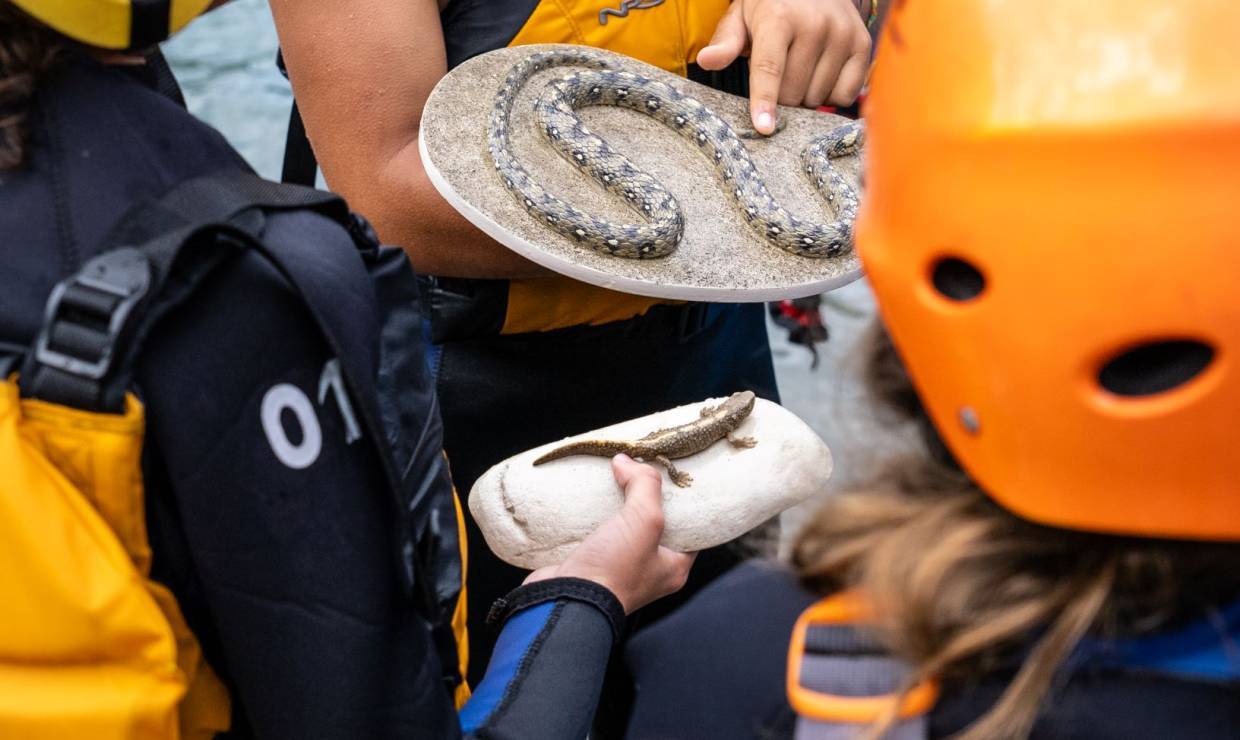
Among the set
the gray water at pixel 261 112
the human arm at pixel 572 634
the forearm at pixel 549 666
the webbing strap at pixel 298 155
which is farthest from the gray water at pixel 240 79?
the forearm at pixel 549 666

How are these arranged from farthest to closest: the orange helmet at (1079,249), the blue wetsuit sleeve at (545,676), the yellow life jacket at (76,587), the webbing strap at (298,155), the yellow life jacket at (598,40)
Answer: the webbing strap at (298,155) → the yellow life jacket at (598,40) → the blue wetsuit sleeve at (545,676) → the yellow life jacket at (76,587) → the orange helmet at (1079,249)

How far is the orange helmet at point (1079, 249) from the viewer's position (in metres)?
0.78

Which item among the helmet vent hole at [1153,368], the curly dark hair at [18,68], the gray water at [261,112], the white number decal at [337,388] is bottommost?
the gray water at [261,112]

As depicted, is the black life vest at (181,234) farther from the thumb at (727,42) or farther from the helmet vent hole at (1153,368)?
the thumb at (727,42)

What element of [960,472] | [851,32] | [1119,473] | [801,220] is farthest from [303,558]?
[851,32]

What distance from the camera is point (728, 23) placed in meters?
2.00

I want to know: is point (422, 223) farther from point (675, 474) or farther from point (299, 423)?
point (299, 423)

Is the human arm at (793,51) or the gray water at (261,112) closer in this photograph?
the human arm at (793,51)

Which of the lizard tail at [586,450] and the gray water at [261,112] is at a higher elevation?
the lizard tail at [586,450]

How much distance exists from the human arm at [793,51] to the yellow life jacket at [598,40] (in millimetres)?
74

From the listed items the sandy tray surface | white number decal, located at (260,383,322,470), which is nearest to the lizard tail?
the sandy tray surface

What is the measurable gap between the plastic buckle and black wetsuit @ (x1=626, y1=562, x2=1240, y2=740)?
56 cm

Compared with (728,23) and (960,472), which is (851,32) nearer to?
(728,23)

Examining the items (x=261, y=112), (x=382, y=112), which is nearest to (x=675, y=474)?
(x=382, y=112)
